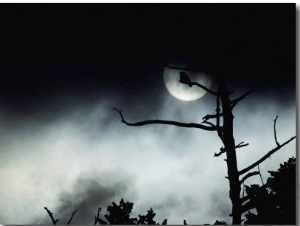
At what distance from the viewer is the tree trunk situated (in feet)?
8.13

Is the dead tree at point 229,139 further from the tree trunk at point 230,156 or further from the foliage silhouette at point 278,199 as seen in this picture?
the foliage silhouette at point 278,199

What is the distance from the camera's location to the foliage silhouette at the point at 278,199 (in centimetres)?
305

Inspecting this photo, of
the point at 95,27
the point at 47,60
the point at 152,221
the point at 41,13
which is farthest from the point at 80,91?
the point at 152,221

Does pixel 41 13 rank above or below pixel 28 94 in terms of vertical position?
above

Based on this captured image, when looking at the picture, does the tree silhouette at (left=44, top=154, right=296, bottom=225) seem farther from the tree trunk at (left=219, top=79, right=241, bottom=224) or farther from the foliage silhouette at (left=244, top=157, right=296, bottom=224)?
the tree trunk at (left=219, top=79, right=241, bottom=224)

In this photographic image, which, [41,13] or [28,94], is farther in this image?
[41,13]

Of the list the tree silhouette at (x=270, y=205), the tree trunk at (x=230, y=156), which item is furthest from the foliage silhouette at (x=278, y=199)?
the tree trunk at (x=230, y=156)

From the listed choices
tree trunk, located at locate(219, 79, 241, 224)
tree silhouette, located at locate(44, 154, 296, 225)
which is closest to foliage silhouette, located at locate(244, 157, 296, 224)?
tree silhouette, located at locate(44, 154, 296, 225)

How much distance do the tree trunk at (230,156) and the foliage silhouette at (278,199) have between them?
1.69 feet

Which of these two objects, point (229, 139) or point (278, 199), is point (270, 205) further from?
point (229, 139)

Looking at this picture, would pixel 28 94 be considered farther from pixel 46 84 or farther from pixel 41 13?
pixel 41 13

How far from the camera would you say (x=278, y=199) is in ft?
10.4

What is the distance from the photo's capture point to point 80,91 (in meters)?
3.44

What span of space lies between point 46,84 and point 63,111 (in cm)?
34
